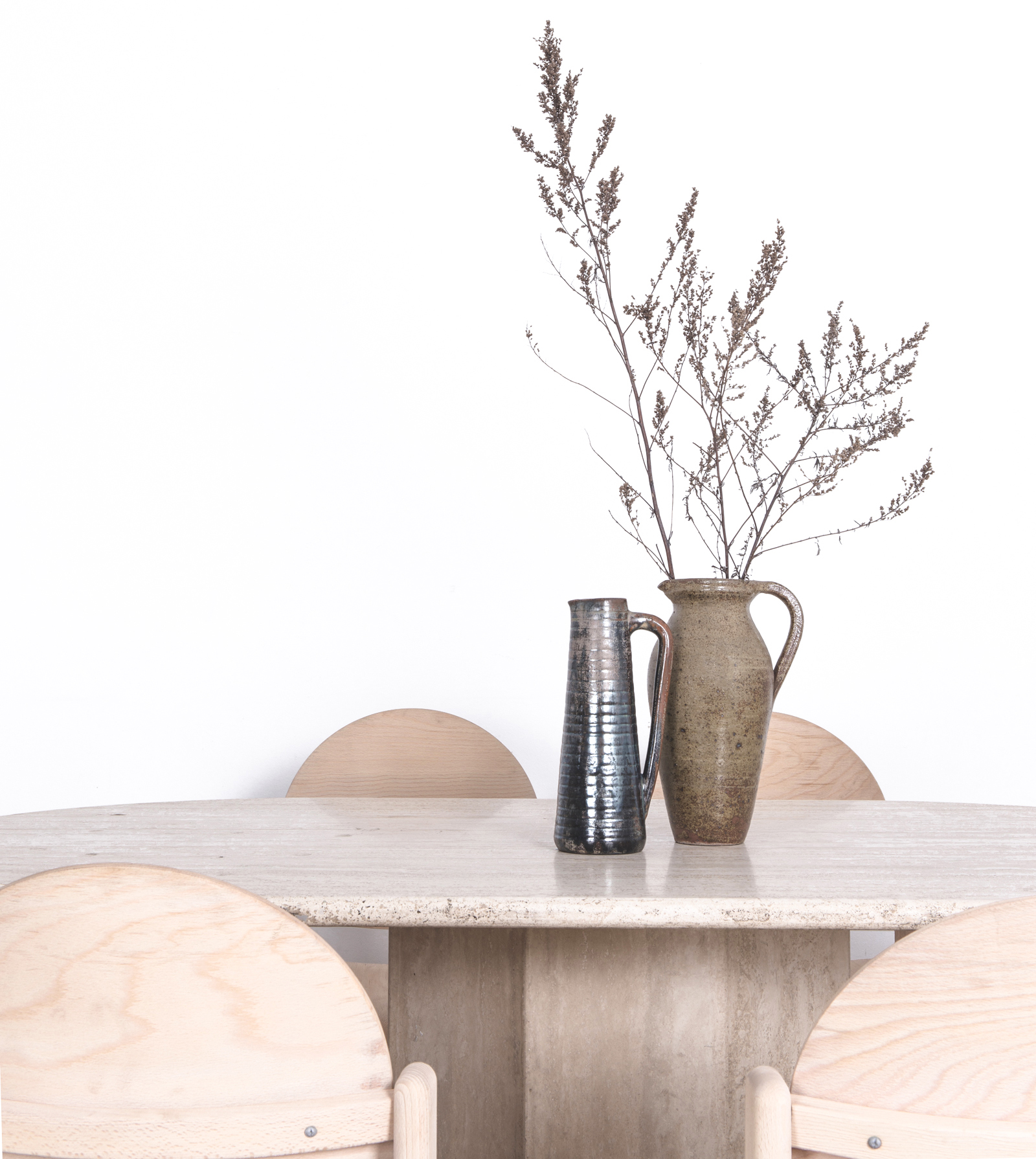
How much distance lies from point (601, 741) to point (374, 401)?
1.37 metres

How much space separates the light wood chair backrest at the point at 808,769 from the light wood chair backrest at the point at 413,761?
29 centimetres

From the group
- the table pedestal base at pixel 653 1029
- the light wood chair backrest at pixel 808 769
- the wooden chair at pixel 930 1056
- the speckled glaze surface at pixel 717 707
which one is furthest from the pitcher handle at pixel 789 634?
the light wood chair backrest at pixel 808 769

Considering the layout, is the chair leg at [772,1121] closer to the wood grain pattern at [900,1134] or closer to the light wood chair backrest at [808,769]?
the wood grain pattern at [900,1134]

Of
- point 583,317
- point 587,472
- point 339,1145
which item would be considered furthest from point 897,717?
point 339,1145

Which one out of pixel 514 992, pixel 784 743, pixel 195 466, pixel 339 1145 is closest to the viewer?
pixel 339 1145

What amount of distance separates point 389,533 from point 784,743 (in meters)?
0.92

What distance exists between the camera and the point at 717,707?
99cm

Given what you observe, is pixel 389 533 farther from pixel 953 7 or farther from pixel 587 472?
pixel 953 7

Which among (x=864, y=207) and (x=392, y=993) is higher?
(x=864, y=207)

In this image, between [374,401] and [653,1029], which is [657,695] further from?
[374,401]

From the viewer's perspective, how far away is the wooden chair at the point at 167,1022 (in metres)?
0.57

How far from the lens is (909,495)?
100 centimetres

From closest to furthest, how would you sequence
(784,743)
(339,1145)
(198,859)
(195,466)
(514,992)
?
(339,1145), (198,859), (514,992), (784,743), (195,466)

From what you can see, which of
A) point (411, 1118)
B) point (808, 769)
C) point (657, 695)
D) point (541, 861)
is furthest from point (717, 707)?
point (808, 769)
